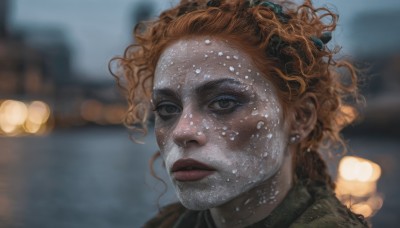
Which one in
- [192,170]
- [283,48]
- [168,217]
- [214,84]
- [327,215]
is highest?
[283,48]

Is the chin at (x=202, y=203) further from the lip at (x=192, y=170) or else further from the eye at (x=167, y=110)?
the eye at (x=167, y=110)

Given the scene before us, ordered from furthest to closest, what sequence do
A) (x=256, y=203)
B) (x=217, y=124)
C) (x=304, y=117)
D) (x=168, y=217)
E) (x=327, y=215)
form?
(x=168, y=217)
(x=304, y=117)
(x=256, y=203)
(x=217, y=124)
(x=327, y=215)

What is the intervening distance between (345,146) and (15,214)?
7172 mm

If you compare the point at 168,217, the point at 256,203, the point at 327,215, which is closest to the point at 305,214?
the point at 327,215

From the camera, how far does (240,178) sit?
2.85m

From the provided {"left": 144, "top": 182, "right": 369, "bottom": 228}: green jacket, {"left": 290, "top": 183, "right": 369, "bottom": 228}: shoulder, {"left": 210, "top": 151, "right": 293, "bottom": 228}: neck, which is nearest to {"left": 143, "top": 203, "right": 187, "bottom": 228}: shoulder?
{"left": 144, "top": 182, "right": 369, "bottom": 228}: green jacket

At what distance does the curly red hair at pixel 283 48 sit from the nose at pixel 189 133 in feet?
1.29

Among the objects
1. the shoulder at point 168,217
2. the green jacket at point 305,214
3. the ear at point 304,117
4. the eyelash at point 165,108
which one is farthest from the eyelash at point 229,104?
the shoulder at point 168,217

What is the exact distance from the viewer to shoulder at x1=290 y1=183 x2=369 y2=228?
267cm

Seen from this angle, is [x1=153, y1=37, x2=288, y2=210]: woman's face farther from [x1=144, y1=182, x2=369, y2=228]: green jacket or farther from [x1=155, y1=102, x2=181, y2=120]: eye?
[x1=144, y1=182, x2=369, y2=228]: green jacket

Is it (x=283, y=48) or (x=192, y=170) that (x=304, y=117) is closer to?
(x=283, y=48)

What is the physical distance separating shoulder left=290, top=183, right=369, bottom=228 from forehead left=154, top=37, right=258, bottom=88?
63 centimetres

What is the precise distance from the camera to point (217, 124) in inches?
113

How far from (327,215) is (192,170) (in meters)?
0.59
